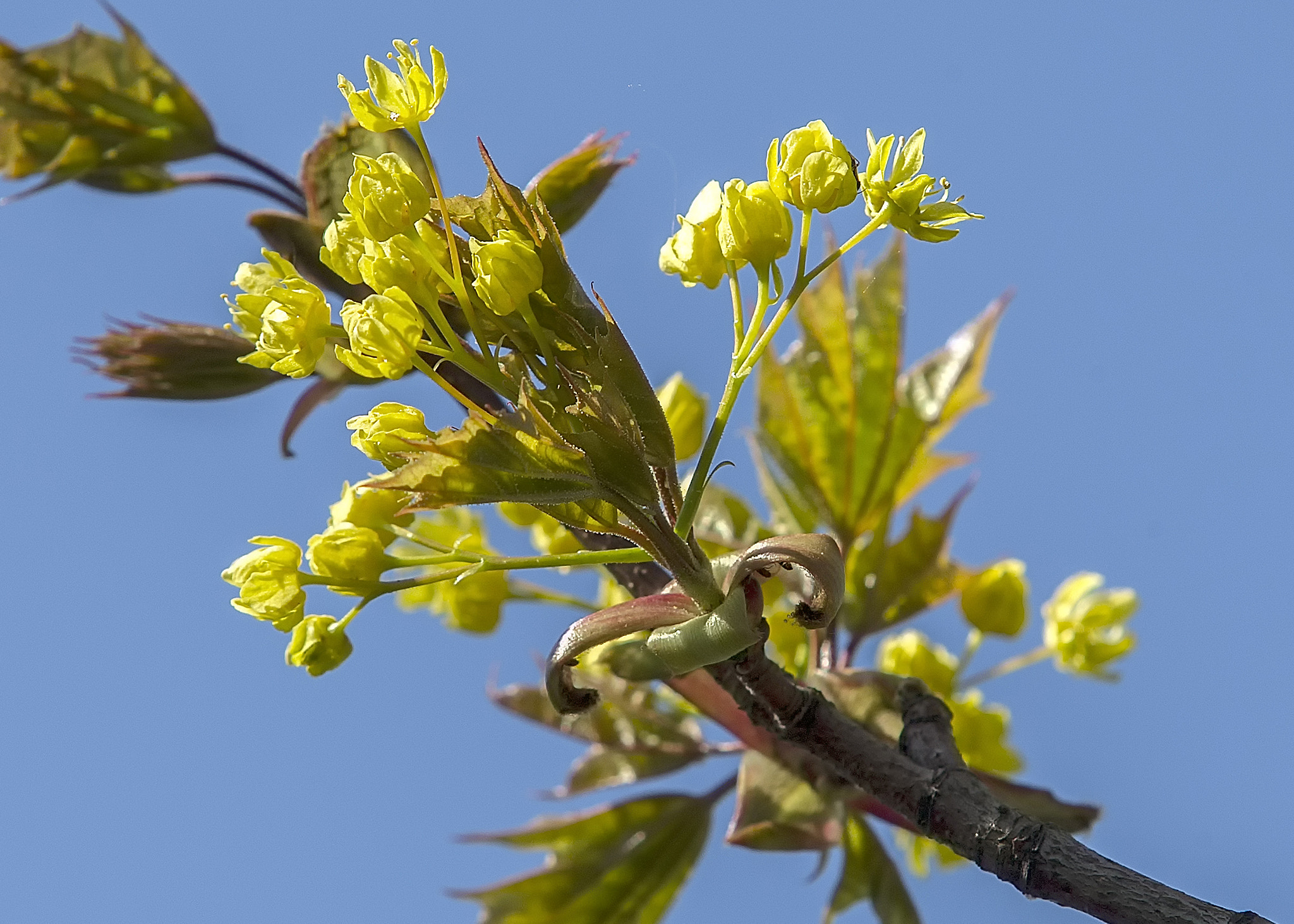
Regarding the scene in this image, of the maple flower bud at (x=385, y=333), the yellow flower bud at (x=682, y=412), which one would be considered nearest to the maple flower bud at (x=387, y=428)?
the maple flower bud at (x=385, y=333)

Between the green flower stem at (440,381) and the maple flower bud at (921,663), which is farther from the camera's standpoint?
the maple flower bud at (921,663)

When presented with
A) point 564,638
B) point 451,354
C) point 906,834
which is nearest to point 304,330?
point 451,354

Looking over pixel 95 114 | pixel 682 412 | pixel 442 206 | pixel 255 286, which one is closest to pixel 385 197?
pixel 442 206

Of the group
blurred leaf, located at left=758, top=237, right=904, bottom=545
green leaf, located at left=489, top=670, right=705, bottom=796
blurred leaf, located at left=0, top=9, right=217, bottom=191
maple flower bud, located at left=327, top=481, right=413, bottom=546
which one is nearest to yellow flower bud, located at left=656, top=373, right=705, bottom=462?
blurred leaf, located at left=758, top=237, right=904, bottom=545

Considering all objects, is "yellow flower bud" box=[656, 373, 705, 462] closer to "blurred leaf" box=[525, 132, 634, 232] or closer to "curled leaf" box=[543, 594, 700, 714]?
"blurred leaf" box=[525, 132, 634, 232]

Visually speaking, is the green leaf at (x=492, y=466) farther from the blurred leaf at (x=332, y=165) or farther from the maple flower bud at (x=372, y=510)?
the blurred leaf at (x=332, y=165)

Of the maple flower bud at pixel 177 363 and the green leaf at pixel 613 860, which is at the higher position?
the maple flower bud at pixel 177 363

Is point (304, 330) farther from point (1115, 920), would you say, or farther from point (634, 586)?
point (1115, 920)

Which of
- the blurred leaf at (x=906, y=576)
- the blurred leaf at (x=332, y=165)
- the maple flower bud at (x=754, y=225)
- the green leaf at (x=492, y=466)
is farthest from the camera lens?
the blurred leaf at (x=906, y=576)

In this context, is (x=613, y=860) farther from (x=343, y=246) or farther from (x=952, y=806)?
(x=343, y=246)
